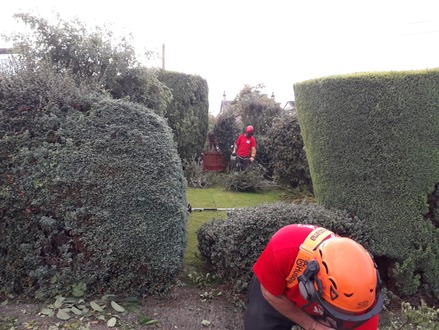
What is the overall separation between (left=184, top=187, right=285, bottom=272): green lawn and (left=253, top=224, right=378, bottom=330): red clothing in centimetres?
243

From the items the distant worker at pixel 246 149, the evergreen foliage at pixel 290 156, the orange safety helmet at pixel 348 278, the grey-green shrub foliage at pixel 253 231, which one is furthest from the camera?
the distant worker at pixel 246 149

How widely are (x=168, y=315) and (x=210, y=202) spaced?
4.77 meters

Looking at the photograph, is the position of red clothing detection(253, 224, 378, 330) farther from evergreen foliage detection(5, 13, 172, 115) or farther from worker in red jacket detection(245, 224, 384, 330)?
evergreen foliage detection(5, 13, 172, 115)

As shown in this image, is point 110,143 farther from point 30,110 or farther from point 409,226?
point 409,226

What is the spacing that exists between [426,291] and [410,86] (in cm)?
217

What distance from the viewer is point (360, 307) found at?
1.72 m

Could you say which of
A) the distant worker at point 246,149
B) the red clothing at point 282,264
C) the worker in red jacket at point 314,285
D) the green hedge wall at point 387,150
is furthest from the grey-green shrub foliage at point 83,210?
the distant worker at point 246,149

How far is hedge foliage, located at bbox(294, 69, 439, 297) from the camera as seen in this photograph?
3812mm

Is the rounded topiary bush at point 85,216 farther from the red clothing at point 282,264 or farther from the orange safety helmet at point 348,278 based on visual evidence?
the orange safety helmet at point 348,278

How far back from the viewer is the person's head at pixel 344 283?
1704 millimetres

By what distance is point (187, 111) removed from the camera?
35.6 feet

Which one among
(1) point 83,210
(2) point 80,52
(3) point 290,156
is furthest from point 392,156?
(3) point 290,156

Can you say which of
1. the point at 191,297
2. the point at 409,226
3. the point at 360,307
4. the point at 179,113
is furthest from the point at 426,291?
the point at 179,113

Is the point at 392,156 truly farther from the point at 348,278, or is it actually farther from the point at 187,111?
the point at 187,111
